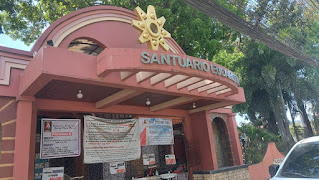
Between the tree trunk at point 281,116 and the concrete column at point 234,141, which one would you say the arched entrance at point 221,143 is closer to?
the concrete column at point 234,141

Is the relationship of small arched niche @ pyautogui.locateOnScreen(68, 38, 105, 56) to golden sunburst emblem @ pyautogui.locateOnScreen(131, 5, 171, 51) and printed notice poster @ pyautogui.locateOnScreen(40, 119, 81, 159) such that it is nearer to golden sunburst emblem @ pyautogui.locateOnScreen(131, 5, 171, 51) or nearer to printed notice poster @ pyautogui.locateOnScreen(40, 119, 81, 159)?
golden sunburst emblem @ pyautogui.locateOnScreen(131, 5, 171, 51)

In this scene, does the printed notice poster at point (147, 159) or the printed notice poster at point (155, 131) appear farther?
the printed notice poster at point (147, 159)

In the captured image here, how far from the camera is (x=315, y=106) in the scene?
62.3 ft

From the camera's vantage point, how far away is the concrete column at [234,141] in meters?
10.3

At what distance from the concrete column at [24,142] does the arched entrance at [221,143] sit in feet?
24.5

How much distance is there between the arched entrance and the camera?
10500 millimetres

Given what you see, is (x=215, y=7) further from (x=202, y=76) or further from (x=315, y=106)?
(x=315, y=106)

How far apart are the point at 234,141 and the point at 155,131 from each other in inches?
160

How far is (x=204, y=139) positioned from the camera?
30.3 feet

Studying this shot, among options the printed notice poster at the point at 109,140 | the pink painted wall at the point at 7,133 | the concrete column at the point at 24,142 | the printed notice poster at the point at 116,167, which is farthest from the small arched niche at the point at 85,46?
the printed notice poster at the point at 116,167

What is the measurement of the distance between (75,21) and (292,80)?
15044mm

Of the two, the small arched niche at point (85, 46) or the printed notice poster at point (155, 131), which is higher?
the small arched niche at point (85, 46)

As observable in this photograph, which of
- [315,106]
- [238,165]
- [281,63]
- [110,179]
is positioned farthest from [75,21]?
[315,106]

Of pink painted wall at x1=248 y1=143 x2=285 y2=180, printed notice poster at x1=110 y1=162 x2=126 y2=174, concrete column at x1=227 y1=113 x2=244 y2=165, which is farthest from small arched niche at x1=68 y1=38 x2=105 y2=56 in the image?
pink painted wall at x1=248 y1=143 x2=285 y2=180
